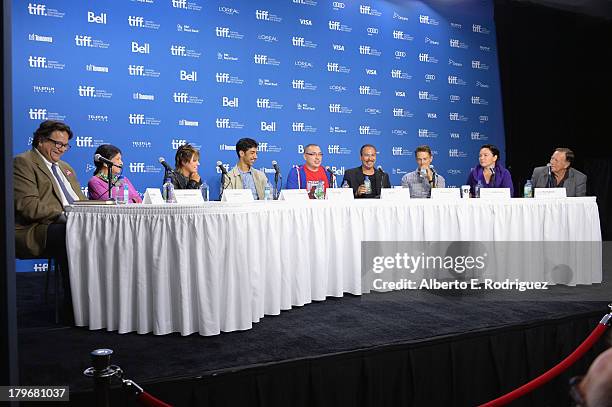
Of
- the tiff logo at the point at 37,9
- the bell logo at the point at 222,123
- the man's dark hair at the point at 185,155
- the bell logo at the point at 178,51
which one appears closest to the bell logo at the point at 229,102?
the bell logo at the point at 222,123

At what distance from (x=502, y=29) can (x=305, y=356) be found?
723cm

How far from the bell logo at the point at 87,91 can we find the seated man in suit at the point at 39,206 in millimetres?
2136

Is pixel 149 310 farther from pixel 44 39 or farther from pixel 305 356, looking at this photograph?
pixel 44 39

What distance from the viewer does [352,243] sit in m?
3.50

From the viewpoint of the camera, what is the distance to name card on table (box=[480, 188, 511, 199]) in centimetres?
398

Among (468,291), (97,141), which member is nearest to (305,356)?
(468,291)

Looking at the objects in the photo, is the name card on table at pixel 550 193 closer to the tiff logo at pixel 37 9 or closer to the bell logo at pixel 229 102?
the bell logo at pixel 229 102

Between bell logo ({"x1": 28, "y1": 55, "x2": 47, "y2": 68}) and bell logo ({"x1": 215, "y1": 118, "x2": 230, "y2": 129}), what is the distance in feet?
5.77

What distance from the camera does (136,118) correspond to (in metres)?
5.36

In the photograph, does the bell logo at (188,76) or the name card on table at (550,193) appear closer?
the name card on table at (550,193)

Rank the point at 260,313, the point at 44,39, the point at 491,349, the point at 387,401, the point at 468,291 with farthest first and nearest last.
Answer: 1. the point at 44,39
2. the point at 468,291
3. the point at 260,313
4. the point at 491,349
5. the point at 387,401

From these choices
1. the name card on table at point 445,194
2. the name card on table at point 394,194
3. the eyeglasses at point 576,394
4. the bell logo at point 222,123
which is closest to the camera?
the eyeglasses at point 576,394

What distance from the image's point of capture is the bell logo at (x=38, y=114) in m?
4.83

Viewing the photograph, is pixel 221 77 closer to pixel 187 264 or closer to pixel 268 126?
pixel 268 126
